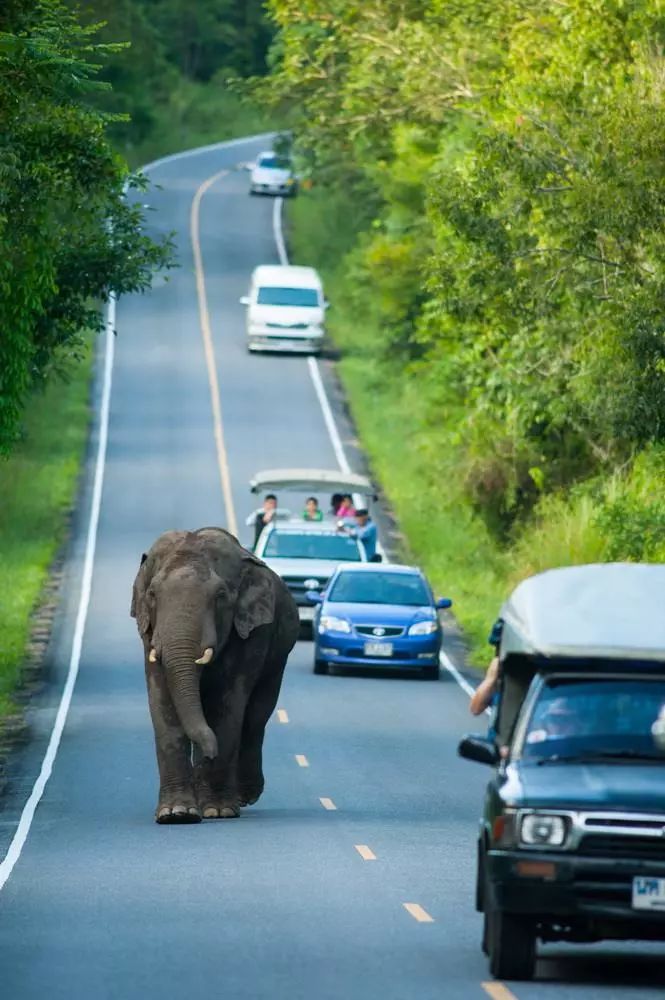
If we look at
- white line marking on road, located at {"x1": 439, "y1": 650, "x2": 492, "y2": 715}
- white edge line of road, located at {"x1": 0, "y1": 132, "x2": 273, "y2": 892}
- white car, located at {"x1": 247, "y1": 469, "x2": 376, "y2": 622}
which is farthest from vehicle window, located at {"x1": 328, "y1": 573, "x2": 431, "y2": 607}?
white edge line of road, located at {"x1": 0, "y1": 132, "x2": 273, "y2": 892}

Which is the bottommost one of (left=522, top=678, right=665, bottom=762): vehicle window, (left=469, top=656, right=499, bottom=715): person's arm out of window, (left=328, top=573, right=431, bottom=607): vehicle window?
(left=328, top=573, right=431, bottom=607): vehicle window

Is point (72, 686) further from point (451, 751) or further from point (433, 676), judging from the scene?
point (451, 751)

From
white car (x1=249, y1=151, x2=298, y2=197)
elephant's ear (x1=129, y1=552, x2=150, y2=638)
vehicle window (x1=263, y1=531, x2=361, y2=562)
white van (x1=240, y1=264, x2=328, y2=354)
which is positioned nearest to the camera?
elephant's ear (x1=129, y1=552, x2=150, y2=638)

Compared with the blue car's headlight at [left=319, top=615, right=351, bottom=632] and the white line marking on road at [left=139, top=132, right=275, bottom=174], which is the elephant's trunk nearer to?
the blue car's headlight at [left=319, top=615, right=351, bottom=632]

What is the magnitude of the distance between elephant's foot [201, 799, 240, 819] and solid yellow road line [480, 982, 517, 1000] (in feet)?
28.5

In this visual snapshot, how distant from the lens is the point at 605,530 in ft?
110

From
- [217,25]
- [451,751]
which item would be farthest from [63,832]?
[217,25]

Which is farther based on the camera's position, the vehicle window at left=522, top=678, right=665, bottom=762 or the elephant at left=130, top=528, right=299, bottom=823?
the elephant at left=130, top=528, right=299, bottom=823

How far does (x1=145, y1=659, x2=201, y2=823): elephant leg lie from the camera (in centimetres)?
2038

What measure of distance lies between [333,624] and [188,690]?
47.1 feet

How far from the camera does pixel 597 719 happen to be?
43.1 feet

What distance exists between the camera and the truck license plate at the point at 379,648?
34.8m

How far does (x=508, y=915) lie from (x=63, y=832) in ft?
27.8

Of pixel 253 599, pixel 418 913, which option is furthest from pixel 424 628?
pixel 418 913
